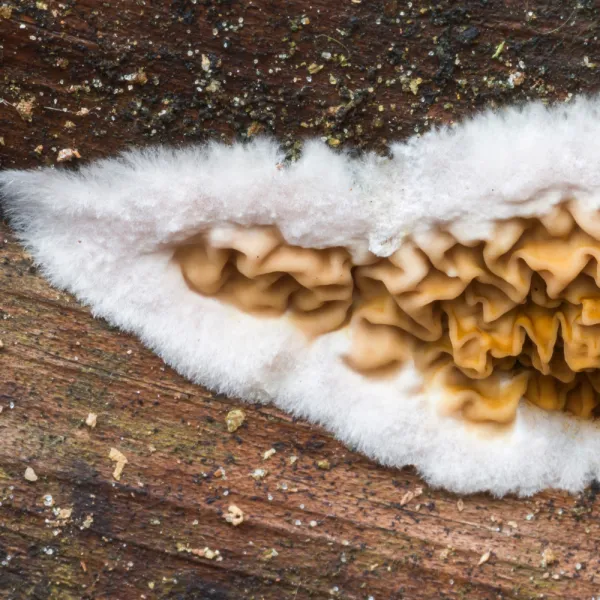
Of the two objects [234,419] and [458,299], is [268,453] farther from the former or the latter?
[458,299]

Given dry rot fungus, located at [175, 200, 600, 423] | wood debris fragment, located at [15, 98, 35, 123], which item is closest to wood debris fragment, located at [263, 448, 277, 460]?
dry rot fungus, located at [175, 200, 600, 423]

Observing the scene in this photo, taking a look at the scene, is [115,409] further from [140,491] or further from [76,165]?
[76,165]

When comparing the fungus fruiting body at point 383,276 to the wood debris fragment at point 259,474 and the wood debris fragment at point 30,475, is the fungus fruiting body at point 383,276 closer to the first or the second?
the wood debris fragment at point 259,474

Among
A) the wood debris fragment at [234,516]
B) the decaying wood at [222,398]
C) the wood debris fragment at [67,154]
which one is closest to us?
the decaying wood at [222,398]

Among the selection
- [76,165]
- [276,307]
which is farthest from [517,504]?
[76,165]

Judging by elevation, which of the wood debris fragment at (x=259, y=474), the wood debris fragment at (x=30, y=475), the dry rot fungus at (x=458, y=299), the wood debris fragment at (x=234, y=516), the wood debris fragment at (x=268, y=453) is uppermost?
the dry rot fungus at (x=458, y=299)

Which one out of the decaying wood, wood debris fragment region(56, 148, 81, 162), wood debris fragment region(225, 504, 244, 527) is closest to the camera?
the decaying wood

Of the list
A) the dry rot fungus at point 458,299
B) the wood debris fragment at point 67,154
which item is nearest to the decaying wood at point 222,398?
the wood debris fragment at point 67,154

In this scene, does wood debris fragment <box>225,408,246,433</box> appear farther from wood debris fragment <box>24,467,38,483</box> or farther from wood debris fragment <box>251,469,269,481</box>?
wood debris fragment <box>24,467,38,483</box>
